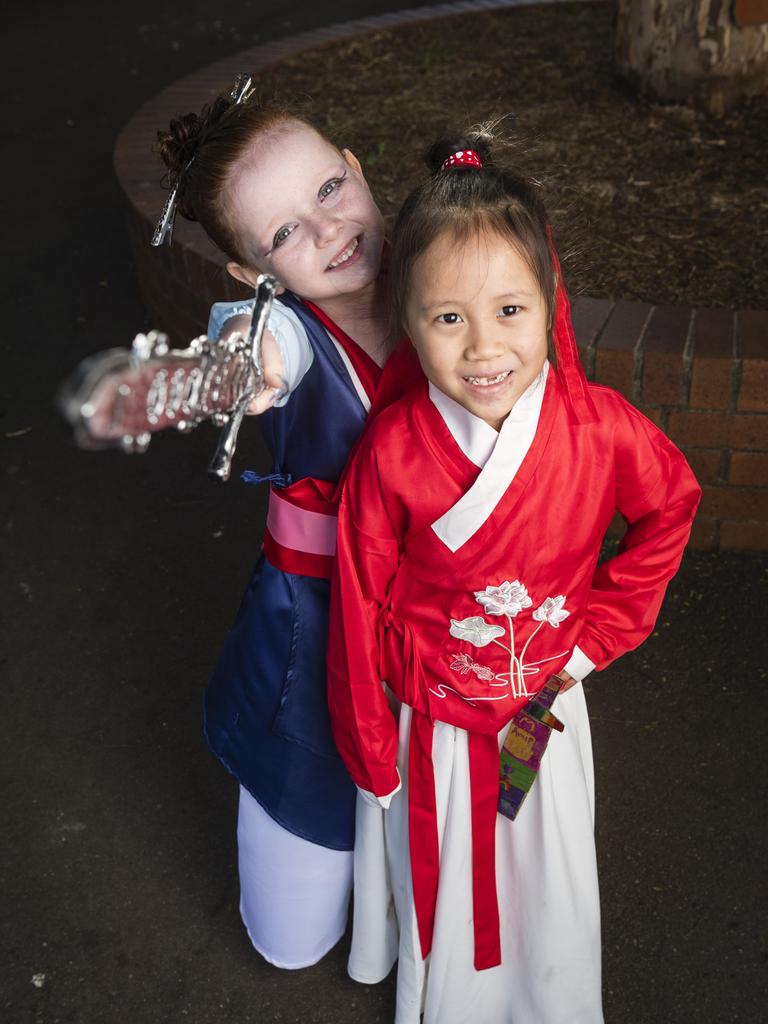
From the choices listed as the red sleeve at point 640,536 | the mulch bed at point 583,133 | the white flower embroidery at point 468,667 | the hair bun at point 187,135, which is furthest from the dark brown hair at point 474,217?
the mulch bed at point 583,133

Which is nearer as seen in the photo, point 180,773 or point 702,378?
point 180,773

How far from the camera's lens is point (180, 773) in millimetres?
2645

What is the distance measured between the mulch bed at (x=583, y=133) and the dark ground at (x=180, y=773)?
982mm

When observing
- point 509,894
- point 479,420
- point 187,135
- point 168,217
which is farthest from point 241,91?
point 509,894

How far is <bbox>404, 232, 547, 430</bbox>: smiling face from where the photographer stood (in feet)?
4.72

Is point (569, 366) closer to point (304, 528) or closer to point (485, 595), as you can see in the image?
point (485, 595)

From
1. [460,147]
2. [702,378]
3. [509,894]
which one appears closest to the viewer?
[460,147]

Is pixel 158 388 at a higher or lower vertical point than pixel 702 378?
higher

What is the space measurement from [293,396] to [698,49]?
330 cm

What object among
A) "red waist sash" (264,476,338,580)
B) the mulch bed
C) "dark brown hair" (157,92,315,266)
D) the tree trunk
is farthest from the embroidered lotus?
the tree trunk

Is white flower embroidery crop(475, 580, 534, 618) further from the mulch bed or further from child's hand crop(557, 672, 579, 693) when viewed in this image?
the mulch bed

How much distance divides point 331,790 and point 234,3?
25.7ft

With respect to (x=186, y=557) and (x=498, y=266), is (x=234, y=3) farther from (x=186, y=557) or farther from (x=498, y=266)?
(x=498, y=266)

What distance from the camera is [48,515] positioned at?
11.6ft
